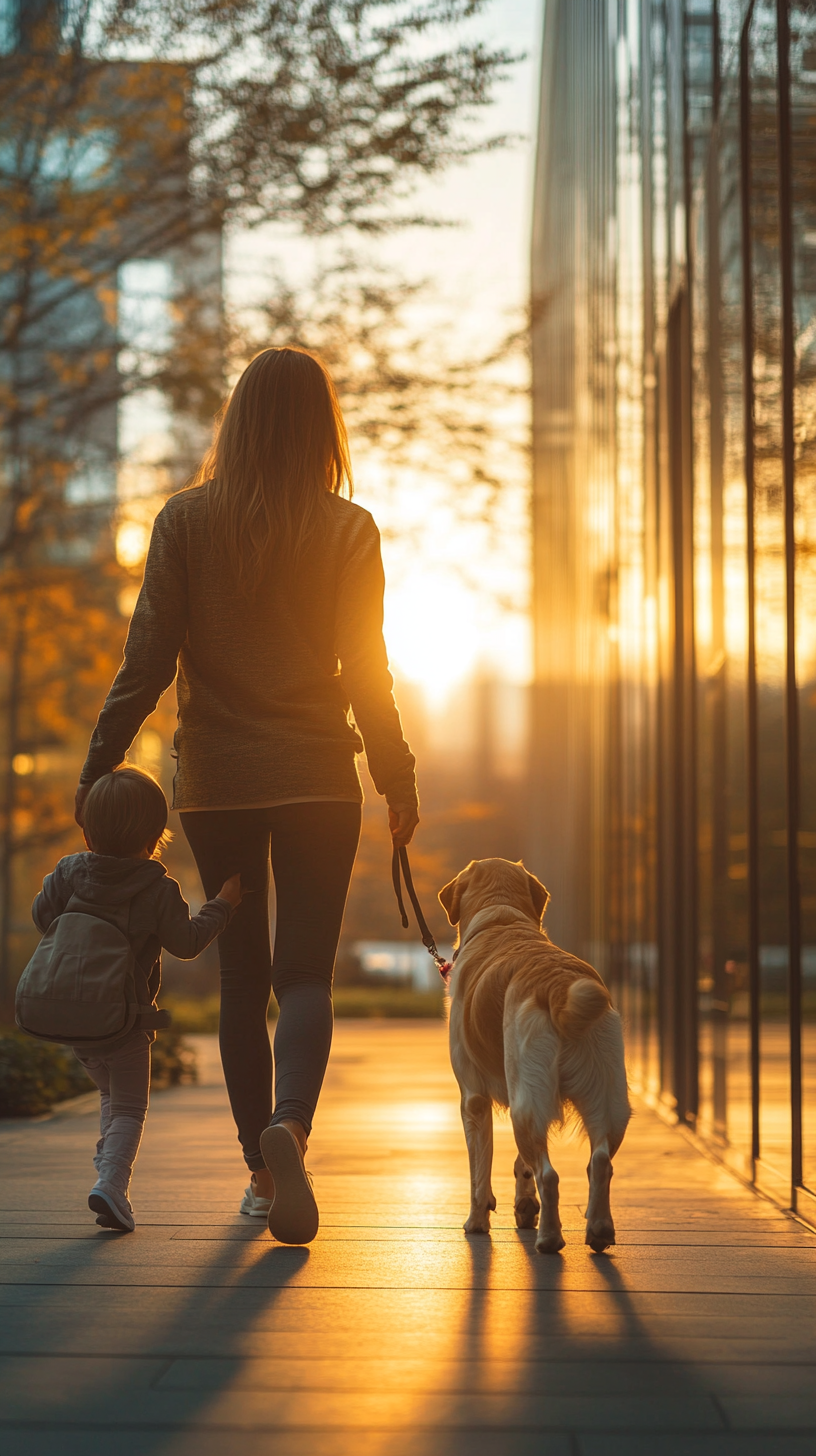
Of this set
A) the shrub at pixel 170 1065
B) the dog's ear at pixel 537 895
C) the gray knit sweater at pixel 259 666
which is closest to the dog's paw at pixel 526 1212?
the dog's ear at pixel 537 895

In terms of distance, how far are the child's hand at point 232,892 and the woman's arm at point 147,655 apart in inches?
17.2

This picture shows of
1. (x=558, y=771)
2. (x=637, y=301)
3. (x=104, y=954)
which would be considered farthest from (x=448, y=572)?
(x=104, y=954)

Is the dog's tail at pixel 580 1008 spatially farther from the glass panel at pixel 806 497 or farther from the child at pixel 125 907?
Answer: the glass panel at pixel 806 497

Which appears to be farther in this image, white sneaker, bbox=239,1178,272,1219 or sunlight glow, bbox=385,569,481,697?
sunlight glow, bbox=385,569,481,697

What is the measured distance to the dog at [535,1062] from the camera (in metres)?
3.54

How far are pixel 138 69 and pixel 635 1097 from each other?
828 cm

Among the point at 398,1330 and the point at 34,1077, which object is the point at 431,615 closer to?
the point at 34,1077

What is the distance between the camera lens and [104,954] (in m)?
3.60

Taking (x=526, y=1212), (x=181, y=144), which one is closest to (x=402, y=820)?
(x=526, y=1212)

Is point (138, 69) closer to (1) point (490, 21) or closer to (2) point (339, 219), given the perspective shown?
(2) point (339, 219)

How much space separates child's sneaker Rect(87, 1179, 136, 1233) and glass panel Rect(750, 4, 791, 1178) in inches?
91.1

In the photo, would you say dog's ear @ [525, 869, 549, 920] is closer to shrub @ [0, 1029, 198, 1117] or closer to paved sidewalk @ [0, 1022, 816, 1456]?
paved sidewalk @ [0, 1022, 816, 1456]

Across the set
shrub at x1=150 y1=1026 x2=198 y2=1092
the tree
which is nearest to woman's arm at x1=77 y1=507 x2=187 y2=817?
shrub at x1=150 y1=1026 x2=198 y2=1092

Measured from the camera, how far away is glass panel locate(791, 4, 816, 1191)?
4637mm
